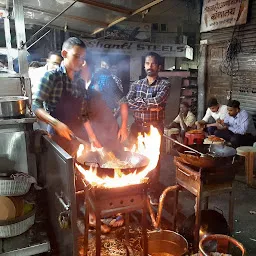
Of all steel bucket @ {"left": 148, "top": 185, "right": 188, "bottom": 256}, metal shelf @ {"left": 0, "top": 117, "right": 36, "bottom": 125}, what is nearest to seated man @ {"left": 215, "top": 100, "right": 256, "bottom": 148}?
steel bucket @ {"left": 148, "top": 185, "right": 188, "bottom": 256}

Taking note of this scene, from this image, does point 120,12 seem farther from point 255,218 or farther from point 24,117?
point 255,218

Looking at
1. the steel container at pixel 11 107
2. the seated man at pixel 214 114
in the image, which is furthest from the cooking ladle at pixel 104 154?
the seated man at pixel 214 114

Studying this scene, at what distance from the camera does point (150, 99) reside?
19.1 ft

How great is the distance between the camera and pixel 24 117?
346cm

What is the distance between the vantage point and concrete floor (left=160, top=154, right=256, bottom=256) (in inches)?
171

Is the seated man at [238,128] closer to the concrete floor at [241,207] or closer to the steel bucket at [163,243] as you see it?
the concrete floor at [241,207]

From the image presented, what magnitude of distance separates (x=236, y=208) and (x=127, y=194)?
10.5ft

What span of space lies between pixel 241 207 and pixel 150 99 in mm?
2824

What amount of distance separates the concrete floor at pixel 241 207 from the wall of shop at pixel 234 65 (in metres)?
3.60

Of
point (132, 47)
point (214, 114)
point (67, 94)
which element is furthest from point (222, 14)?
point (132, 47)

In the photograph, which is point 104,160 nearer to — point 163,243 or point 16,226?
point 16,226

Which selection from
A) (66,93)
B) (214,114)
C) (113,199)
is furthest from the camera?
(214,114)

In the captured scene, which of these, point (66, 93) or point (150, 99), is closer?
point (66, 93)

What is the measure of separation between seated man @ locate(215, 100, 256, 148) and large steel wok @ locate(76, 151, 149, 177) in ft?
16.2
